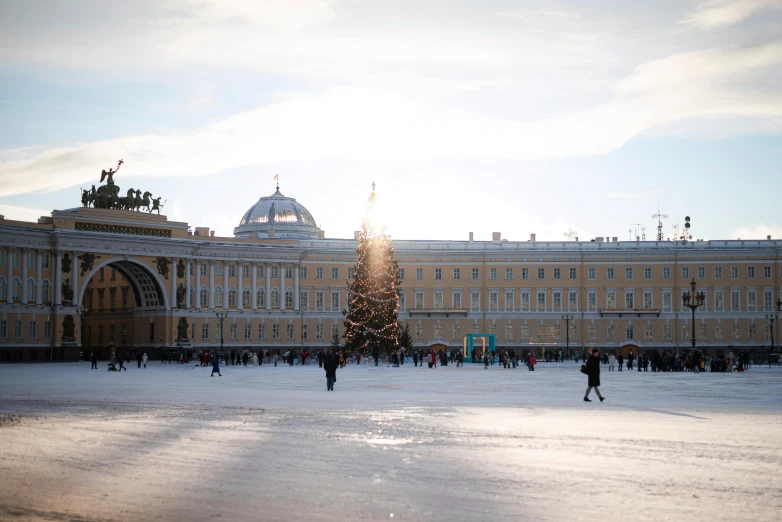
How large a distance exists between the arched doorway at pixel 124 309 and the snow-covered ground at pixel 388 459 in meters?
60.0

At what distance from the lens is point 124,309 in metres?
96.1

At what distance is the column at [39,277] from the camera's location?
262 ft

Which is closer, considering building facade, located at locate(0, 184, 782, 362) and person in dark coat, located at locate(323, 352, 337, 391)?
person in dark coat, located at locate(323, 352, 337, 391)

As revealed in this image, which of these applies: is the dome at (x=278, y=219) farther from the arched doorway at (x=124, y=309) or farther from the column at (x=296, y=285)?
the arched doorway at (x=124, y=309)

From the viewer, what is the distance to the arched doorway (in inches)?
3482

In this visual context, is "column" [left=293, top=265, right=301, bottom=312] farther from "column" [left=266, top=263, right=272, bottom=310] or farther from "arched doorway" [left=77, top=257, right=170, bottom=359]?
"arched doorway" [left=77, top=257, right=170, bottom=359]

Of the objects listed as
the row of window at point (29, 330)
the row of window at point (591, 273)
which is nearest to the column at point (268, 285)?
the row of window at point (591, 273)

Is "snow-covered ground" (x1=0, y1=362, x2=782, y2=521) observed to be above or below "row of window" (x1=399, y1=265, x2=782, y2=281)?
below

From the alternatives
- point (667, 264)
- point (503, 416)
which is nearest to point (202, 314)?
point (667, 264)

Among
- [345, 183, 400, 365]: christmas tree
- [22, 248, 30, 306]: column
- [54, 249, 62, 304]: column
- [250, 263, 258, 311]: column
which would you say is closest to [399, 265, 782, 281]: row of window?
[250, 263, 258, 311]: column

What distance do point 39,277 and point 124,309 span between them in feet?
54.1

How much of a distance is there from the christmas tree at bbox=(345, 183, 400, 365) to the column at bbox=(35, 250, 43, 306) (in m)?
24.5

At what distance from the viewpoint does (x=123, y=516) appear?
1227cm

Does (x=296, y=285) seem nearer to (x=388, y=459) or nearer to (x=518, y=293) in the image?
(x=518, y=293)
